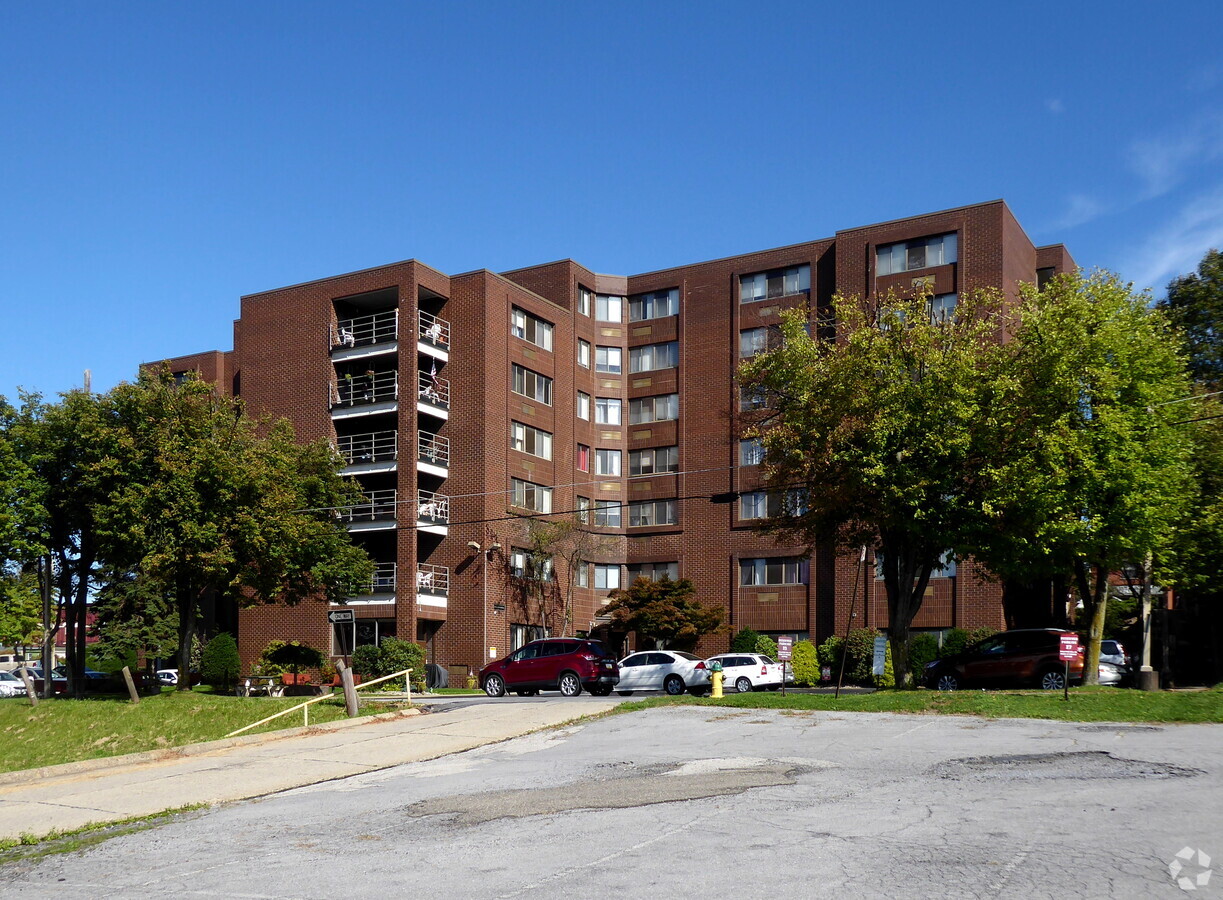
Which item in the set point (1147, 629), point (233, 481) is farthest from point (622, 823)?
point (1147, 629)

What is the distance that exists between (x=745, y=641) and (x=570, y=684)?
17.5 m

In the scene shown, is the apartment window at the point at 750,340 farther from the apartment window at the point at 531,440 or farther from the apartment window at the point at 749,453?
the apartment window at the point at 531,440

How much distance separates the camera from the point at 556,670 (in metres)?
34.0

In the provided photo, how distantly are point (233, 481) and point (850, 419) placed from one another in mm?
18072

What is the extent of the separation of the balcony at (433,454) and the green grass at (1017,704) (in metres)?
24.8

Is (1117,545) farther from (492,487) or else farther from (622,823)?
(492,487)

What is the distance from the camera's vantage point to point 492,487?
162 ft

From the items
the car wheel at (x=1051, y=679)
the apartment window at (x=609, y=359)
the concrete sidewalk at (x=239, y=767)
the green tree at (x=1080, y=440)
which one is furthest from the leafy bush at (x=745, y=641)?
the concrete sidewalk at (x=239, y=767)

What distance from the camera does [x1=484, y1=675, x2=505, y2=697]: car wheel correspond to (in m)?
35.0

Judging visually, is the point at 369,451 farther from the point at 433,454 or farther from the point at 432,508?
the point at 432,508

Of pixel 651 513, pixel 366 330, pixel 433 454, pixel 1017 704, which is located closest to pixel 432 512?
pixel 433 454

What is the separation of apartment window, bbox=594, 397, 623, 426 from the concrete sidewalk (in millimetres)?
32677

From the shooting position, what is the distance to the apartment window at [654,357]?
186 ft
